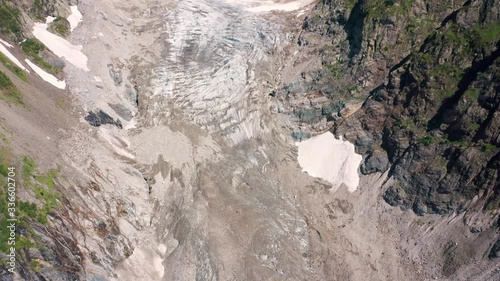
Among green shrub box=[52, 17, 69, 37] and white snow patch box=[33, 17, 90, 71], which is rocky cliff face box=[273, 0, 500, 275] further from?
green shrub box=[52, 17, 69, 37]

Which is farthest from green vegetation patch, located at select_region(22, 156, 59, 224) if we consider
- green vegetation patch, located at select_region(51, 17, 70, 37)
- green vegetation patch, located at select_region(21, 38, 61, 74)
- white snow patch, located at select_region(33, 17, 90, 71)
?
green vegetation patch, located at select_region(51, 17, 70, 37)

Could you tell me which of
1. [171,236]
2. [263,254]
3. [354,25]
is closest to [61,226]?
[171,236]

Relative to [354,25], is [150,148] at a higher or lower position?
lower

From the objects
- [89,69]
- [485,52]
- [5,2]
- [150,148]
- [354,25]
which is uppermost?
[485,52]

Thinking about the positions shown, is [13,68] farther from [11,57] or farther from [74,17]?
[74,17]

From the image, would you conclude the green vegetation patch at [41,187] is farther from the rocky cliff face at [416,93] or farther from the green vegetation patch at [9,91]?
the rocky cliff face at [416,93]

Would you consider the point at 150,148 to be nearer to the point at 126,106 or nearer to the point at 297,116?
the point at 126,106

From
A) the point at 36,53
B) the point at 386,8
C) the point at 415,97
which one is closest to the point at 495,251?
the point at 415,97
